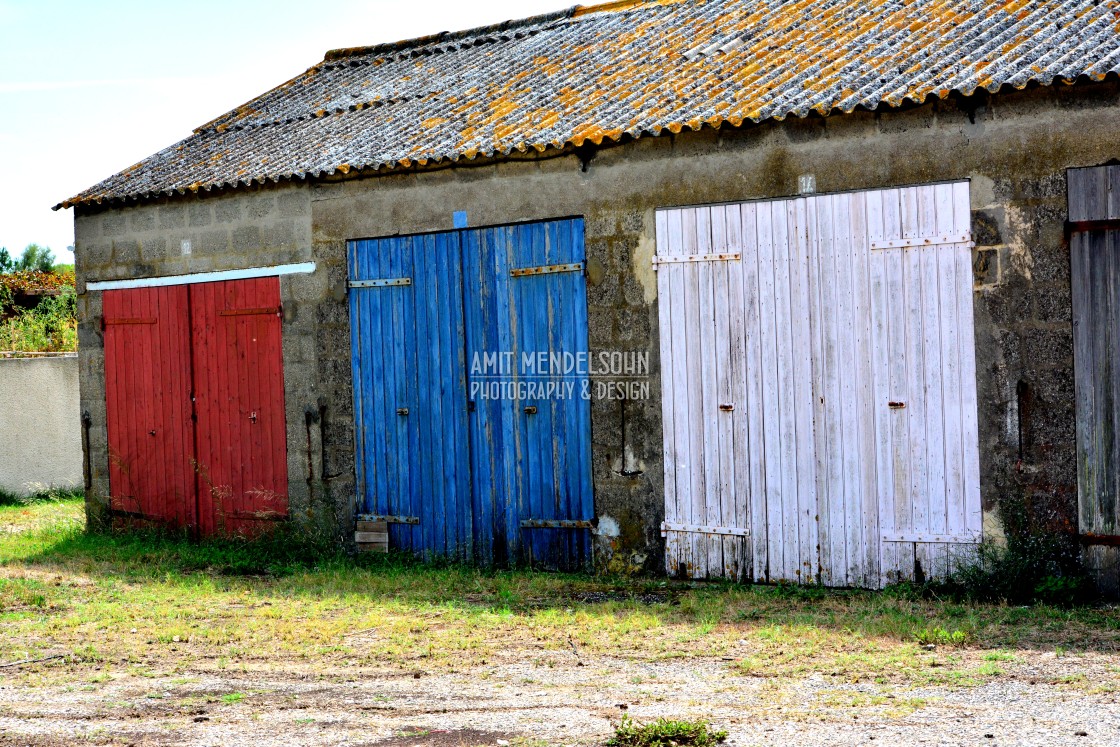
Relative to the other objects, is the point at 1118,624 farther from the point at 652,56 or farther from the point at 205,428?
the point at 205,428

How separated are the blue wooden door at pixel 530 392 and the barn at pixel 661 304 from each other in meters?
0.02

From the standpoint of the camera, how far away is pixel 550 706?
511 cm

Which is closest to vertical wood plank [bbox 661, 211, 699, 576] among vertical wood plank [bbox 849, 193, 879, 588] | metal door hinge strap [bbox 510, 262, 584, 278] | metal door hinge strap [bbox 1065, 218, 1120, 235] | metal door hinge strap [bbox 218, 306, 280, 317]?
metal door hinge strap [bbox 510, 262, 584, 278]

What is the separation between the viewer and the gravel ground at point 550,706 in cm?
458

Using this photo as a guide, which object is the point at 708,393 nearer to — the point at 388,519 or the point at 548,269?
the point at 548,269

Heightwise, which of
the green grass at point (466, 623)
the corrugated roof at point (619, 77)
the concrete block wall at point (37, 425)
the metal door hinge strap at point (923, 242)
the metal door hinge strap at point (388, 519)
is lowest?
the green grass at point (466, 623)

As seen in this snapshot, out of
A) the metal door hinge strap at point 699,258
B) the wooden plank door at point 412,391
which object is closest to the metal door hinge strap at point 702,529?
the wooden plank door at point 412,391

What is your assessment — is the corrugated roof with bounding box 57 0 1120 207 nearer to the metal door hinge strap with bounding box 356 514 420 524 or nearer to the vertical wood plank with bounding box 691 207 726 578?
the vertical wood plank with bounding box 691 207 726 578

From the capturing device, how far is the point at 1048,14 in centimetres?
786

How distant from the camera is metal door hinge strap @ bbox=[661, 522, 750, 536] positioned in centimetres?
793

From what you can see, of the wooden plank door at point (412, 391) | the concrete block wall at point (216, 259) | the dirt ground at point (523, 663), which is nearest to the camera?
the dirt ground at point (523, 663)

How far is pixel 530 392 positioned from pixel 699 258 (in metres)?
1.62

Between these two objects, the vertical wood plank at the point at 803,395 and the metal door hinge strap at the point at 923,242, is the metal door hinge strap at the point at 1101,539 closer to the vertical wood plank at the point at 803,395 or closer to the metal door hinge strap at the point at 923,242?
the vertical wood plank at the point at 803,395

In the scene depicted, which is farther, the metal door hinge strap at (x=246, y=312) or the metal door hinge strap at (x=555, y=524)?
the metal door hinge strap at (x=246, y=312)
